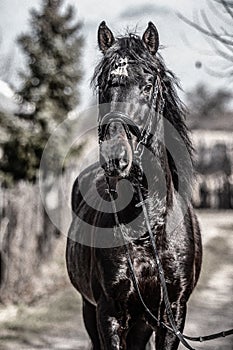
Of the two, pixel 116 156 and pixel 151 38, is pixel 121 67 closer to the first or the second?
pixel 151 38

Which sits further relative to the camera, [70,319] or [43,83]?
[43,83]

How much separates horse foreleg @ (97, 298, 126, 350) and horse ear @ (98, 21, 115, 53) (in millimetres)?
1431

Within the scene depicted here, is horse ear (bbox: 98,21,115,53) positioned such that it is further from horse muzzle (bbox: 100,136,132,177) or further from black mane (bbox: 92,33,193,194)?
horse muzzle (bbox: 100,136,132,177)

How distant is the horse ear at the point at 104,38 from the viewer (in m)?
3.64

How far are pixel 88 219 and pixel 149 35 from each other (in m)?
1.45

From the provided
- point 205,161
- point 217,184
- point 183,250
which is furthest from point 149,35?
point 205,161

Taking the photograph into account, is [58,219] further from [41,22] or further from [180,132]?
[180,132]

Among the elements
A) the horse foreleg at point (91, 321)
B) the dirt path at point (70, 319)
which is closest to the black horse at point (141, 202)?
the horse foreleg at point (91, 321)

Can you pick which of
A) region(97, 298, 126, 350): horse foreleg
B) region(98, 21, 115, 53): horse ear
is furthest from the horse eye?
region(97, 298, 126, 350): horse foreleg

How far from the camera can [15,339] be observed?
7.09m

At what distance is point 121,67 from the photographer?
3.33m

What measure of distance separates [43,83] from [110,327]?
40.0ft

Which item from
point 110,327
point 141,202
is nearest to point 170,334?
point 110,327

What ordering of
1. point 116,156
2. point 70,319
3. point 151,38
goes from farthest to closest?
point 70,319, point 151,38, point 116,156
